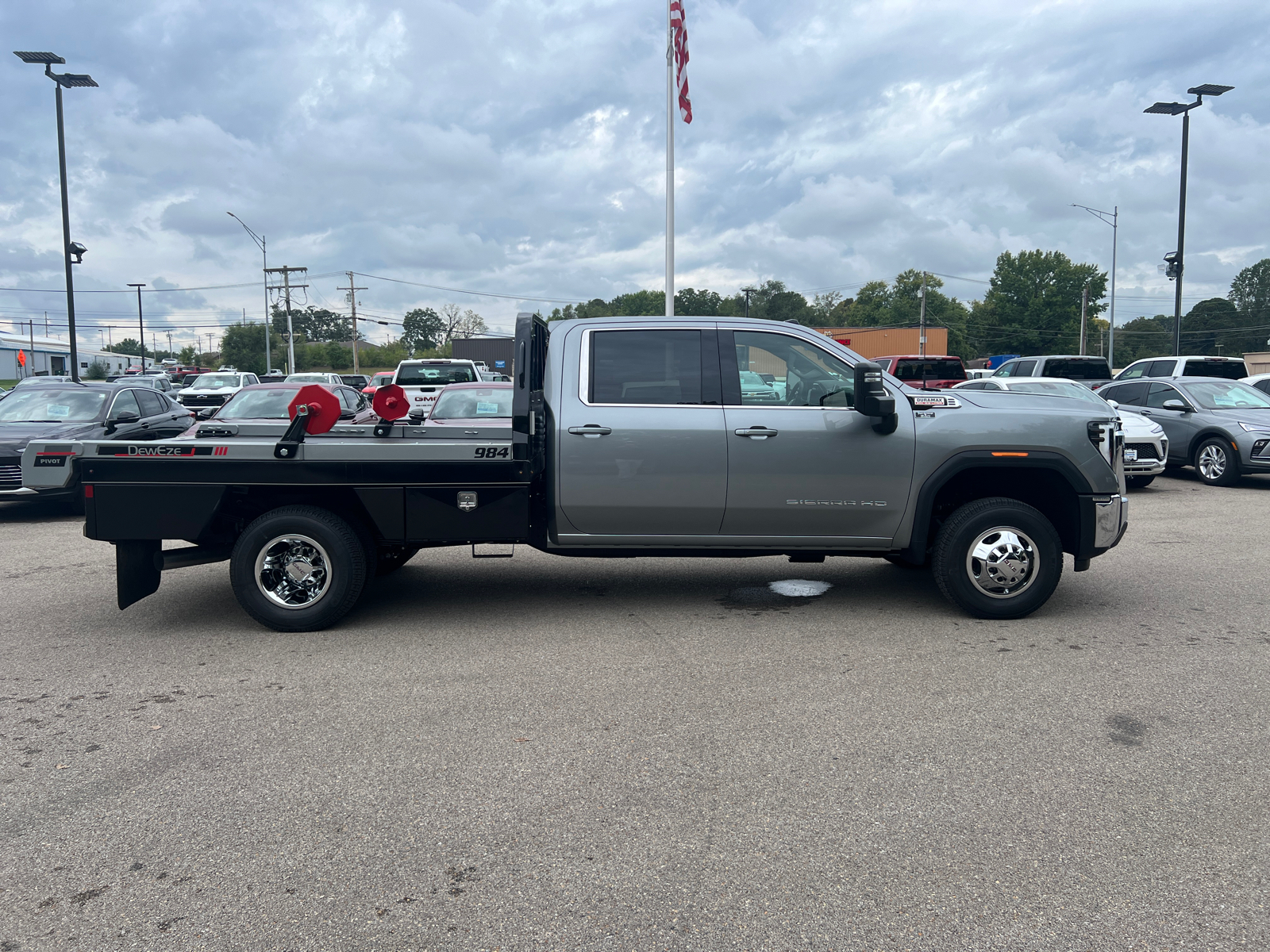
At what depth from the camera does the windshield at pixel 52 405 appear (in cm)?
1182

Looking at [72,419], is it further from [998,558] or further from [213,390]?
[213,390]

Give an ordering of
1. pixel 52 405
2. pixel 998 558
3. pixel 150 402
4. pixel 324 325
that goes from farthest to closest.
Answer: pixel 324 325, pixel 150 402, pixel 52 405, pixel 998 558

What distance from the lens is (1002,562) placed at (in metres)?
5.96

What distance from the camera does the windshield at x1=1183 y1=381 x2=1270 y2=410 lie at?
1388 cm

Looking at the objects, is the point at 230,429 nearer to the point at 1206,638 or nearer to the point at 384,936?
the point at 384,936

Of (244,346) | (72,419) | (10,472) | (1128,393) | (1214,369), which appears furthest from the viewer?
(244,346)

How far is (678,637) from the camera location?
18.8 ft

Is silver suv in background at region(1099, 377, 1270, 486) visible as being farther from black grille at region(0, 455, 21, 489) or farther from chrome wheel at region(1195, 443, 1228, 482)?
black grille at region(0, 455, 21, 489)

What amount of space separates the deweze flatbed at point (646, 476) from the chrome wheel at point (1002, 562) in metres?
0.01

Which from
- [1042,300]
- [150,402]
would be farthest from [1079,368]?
[1042,300]

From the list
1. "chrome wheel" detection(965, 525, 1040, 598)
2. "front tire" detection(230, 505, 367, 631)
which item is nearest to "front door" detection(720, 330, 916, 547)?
"chrome wheel" detection(965, 525, 1040, 598)

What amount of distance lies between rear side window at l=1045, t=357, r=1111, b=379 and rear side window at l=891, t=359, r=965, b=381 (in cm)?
233

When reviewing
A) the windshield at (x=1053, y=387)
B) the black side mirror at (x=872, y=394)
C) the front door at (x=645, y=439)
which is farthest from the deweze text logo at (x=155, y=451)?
the windshield at (x=1053, y=387)

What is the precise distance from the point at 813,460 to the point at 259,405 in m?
8.74
